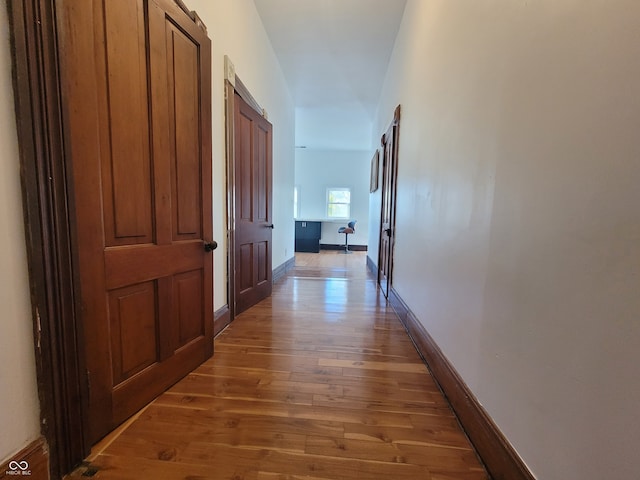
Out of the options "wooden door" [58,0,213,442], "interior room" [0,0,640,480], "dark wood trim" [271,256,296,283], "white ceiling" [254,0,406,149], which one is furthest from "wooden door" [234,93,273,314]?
"white ceiling" [254,0,406,149]

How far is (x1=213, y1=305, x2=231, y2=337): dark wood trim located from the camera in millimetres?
2339

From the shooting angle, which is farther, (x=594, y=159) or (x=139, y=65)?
(x=139, y=65)

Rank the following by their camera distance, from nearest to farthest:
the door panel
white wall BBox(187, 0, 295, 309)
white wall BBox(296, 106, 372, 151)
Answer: the door panel → white wall BBox(187, 0, 295, 309) → white wall BBox(296, 106, 372, 151)

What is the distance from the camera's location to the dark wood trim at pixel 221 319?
234 centimetres

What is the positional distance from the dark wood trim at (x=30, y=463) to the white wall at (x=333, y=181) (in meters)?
8.83

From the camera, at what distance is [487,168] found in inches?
49.9

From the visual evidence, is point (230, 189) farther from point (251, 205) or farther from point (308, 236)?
point (308, 236)

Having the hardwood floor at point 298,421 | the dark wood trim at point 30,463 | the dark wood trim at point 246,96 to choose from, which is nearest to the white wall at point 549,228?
the hardwood floor at point 298,421

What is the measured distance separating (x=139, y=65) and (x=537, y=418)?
2.12m

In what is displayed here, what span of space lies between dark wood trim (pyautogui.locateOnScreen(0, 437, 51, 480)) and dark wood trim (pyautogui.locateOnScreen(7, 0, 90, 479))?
0.02 meters

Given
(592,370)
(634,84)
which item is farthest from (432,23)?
(592,370)

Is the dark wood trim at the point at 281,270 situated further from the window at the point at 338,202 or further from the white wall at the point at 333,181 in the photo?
the window at the point at 338,202

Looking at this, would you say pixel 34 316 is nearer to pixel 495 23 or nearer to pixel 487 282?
pixel 487 282

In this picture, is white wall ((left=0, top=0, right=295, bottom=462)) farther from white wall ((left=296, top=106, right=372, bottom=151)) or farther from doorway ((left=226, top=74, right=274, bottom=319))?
white wall ((left=296, top=106, right=372, bottom=151))
